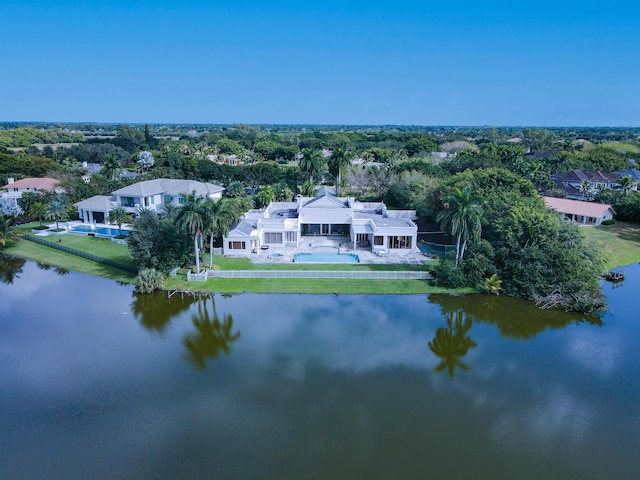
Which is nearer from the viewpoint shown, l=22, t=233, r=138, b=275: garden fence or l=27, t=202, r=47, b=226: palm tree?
l=22, t=233, r=138, b=275: garden fence

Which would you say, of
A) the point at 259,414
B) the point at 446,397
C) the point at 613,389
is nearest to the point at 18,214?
the point at 259,414

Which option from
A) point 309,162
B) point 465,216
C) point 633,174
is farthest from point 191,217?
point 633,174

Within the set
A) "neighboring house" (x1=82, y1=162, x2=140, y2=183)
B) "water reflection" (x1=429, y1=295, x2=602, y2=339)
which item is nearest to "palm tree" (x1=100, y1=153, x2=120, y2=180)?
"neighboring house" (x1=82, y1=162, x2=140, y2=183)

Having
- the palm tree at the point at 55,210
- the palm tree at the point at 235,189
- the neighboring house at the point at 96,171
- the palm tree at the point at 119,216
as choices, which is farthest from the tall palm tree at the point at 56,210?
the neighboring house at the point at 96,171

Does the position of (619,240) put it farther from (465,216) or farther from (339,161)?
(339,161)

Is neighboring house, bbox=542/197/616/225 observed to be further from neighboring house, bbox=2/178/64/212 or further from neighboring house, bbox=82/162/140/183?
neighboring house, bbox=2/178/64/212

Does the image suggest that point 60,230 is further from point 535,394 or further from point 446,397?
point 535,394
